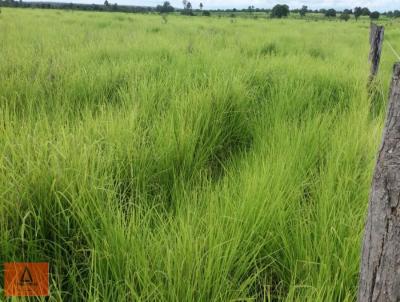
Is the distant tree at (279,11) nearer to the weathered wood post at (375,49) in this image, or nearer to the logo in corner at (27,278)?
the weathered wood post at (375,49)

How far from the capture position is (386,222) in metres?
0.65

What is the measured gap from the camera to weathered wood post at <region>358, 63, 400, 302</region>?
1.97ft

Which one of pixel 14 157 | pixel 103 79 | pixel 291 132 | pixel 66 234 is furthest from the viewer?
pixel 103 79

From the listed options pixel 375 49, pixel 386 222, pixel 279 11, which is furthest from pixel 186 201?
pixel 279 11

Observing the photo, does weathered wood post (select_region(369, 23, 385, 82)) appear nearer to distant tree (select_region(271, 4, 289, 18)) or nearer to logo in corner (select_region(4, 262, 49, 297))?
logo in corner (select_region(4, 262, 49, 297))

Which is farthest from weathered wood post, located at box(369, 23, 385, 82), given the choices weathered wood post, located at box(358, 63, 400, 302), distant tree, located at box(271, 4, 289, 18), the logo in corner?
distant tree, located at box(271, 4, 289, 18)

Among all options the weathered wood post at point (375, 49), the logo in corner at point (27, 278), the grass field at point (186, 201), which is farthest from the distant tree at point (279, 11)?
A: the logo in corner at point (27, 278)

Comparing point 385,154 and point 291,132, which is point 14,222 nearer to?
point 385,154

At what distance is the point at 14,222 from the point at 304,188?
3.79 feet

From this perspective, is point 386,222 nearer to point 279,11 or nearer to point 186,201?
point 186,201

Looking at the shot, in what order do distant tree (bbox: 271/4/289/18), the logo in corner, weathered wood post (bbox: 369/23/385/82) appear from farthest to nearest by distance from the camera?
distant tree (bbox: 271/4/289/18), weathered wood post (bbox: 369/23/385/82), the logo in corner

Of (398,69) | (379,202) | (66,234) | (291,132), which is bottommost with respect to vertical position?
(66,234)

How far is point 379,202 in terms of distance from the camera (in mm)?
654

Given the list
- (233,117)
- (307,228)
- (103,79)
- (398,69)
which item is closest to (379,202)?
(398,69)
